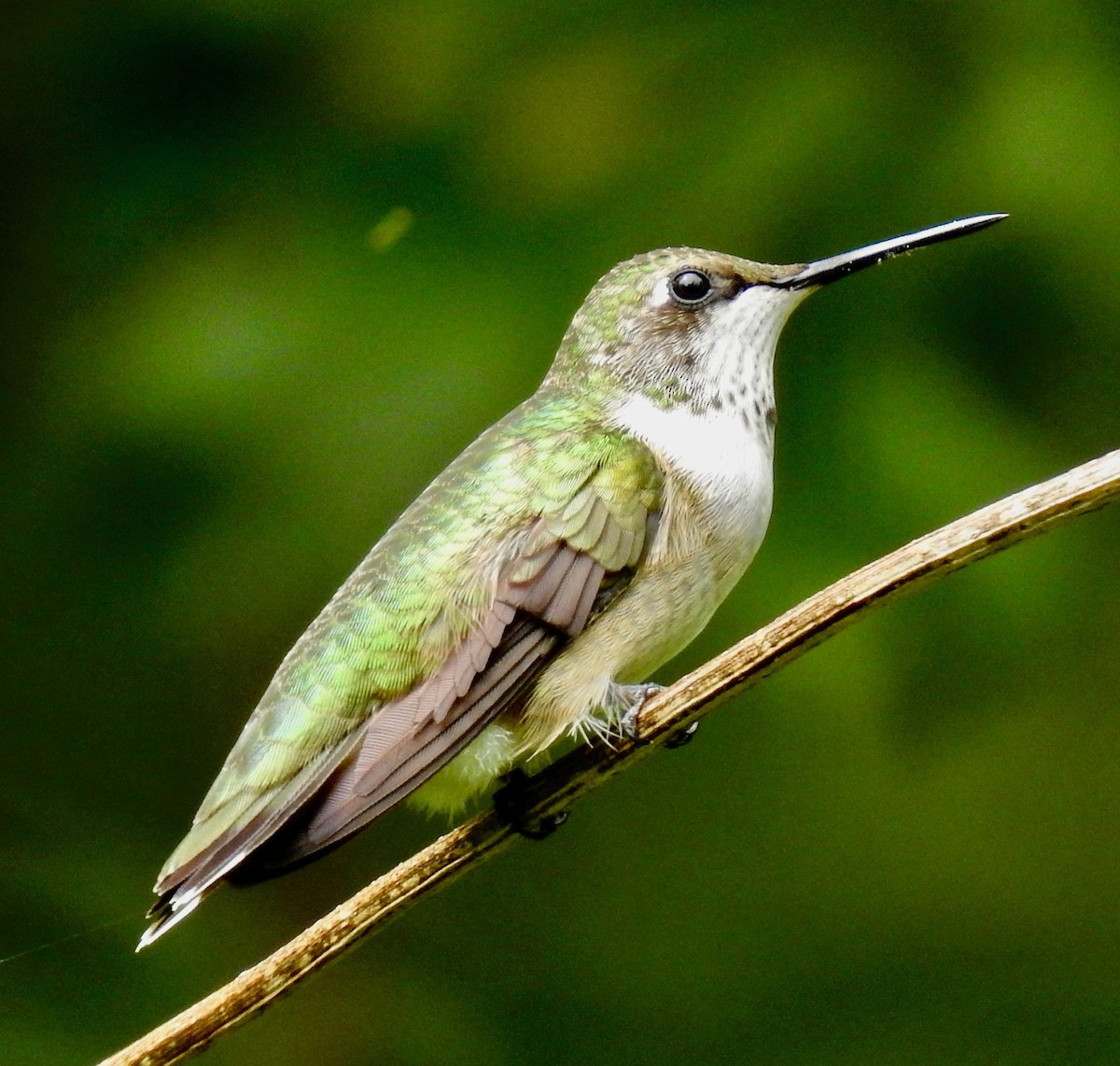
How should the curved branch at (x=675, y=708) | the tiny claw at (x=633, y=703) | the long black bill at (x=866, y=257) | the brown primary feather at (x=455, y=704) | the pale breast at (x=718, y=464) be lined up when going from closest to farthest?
the curved branch at (x=675, y=708) < the brown primary feather at (x=455, y=704) < the tiny claw at (x=633, y=703) < the pale breast at (x=718, y=464) < the long black bill at (x=866, y=257)

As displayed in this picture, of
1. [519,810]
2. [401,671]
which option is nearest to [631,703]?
[519,810]

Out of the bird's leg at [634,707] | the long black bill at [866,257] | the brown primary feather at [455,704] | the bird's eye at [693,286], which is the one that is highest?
the bird's eye at [693,286]

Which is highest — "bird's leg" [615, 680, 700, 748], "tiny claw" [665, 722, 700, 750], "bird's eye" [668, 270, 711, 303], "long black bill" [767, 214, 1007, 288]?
"bird's eye" [668, 270, 711, 303]

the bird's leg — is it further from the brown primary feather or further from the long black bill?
the long black bill

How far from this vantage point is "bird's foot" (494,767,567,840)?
2410 mm

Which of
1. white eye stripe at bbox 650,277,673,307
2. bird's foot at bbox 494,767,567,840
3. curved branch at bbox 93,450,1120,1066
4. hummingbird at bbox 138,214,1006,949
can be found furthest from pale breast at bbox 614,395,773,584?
bird's foot at bbox 494,767,567,840

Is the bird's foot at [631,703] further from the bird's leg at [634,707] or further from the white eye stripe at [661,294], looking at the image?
the white eye stripe at [661,294]

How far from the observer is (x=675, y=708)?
7.62ft

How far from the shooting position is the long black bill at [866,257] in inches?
107

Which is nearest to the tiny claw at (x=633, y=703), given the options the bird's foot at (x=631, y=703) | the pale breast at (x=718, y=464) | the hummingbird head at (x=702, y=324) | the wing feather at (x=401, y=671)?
the bird's foot at (x=631, y=703)

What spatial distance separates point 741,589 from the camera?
3.71 metres

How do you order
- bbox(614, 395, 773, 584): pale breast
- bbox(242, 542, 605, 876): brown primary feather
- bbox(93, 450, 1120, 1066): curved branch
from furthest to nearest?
bbox(614, 395, 773, 584): pale breast
bbox(242, 542, 605, 876): brown primary feather
bbox(93, 450, 1120, 1066): curved branch

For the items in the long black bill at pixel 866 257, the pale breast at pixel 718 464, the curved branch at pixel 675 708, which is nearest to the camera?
the curved branch at pixel 675 708

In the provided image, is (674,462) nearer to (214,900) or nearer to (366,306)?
(366,306)
